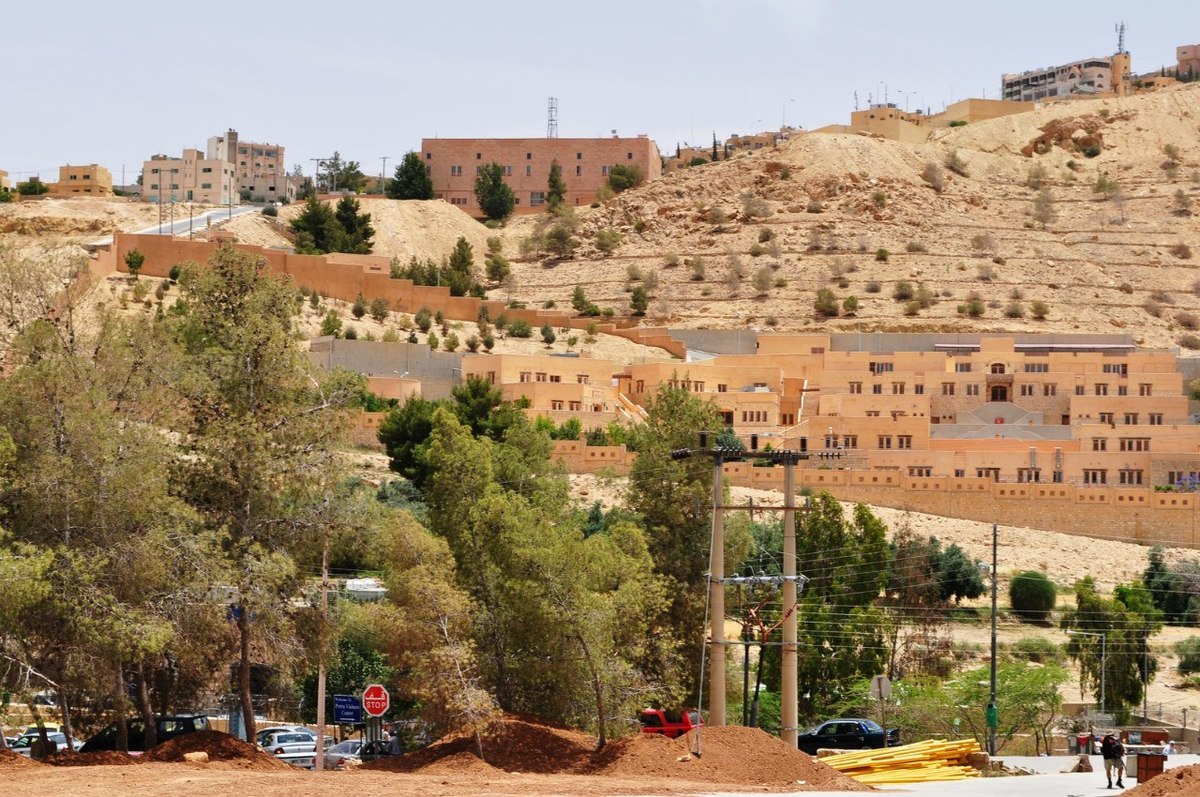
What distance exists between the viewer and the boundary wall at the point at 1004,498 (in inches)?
2360

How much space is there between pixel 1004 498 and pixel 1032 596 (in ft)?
26.1

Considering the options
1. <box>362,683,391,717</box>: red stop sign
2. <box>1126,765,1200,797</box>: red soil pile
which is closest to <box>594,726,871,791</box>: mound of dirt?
<box>362,683,391,717</box>: red stop sign

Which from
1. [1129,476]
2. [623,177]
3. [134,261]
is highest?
[623,177]

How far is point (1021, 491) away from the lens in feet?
200

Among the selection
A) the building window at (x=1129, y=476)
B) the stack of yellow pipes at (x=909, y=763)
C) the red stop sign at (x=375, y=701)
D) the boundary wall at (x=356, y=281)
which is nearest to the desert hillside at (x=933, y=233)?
the boundary wall at (x=356, y=281)

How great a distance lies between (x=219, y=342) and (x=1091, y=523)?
122 ft

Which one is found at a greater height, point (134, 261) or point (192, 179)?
point (192, 179)

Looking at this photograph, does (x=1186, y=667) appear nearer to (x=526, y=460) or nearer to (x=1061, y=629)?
(x=1061, y=629)

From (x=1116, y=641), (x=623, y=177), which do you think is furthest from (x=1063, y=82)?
(x=1116, y=641)

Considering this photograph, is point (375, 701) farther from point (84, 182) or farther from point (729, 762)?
point (84, 182)

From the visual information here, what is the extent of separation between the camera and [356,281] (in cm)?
7612

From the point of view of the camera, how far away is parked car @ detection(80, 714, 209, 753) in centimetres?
2767

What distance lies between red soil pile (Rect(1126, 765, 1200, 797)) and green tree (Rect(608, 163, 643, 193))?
8914 centimetres

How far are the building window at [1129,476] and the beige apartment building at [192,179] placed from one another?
5676 cm
